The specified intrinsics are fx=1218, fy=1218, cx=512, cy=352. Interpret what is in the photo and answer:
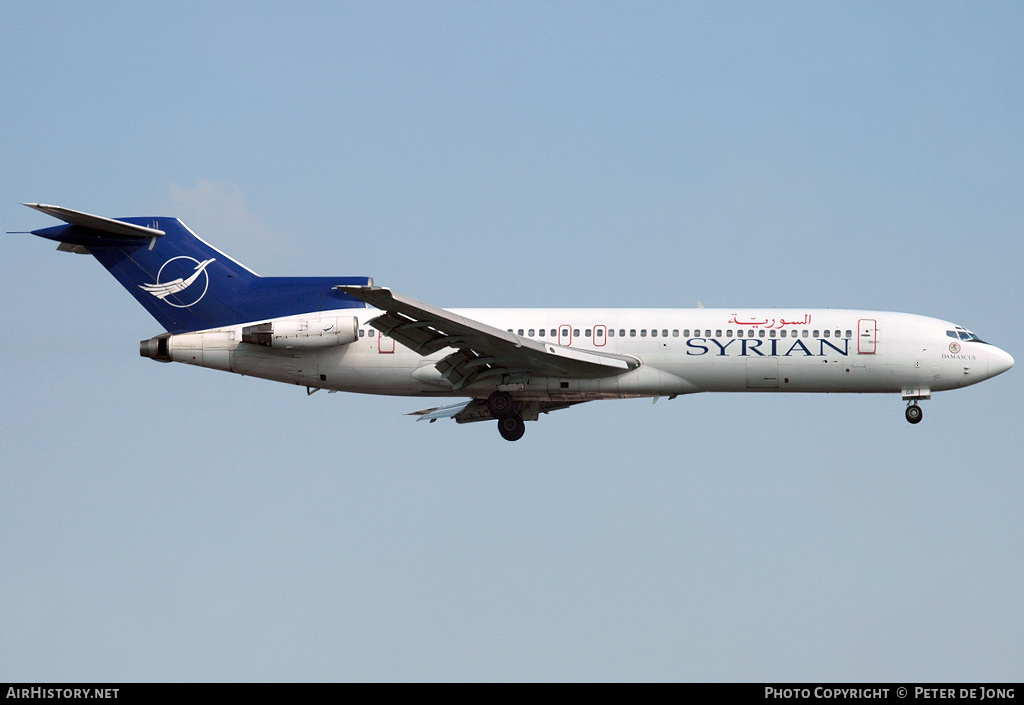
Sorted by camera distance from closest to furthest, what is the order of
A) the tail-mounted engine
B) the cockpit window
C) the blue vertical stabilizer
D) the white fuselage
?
1. the tail-mounted engine
2. the white fuselage
3. the cockpit window
4. the blue vertical stabilizer

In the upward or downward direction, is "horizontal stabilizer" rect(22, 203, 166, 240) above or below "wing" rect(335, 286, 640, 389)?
above

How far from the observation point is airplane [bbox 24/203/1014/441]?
36438mm

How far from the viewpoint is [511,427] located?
1486 inches

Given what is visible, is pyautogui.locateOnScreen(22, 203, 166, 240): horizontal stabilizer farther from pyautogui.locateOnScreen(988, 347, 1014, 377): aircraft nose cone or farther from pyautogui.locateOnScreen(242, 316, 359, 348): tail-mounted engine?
pyautogui.locateOnScreen(988, 347, 1014, 377): aircraft nose cone

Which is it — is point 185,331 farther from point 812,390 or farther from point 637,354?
point 812,390

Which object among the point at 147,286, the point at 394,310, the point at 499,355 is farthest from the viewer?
the point at 147,286

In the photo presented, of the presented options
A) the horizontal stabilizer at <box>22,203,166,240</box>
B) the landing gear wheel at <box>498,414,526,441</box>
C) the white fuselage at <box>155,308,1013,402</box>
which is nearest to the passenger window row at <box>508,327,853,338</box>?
the white fuselage at <box>155,308,1013,402</box>

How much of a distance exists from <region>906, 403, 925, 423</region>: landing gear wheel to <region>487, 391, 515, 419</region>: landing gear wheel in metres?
12.1

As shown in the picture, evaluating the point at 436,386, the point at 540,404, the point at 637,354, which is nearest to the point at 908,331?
the point at 637,354

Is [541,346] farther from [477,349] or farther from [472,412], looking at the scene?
[472,412]

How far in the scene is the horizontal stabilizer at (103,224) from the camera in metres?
36.3

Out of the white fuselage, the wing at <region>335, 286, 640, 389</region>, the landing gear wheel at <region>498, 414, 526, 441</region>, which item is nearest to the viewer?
the wing at <region>335, 286, 640, 389</region>
